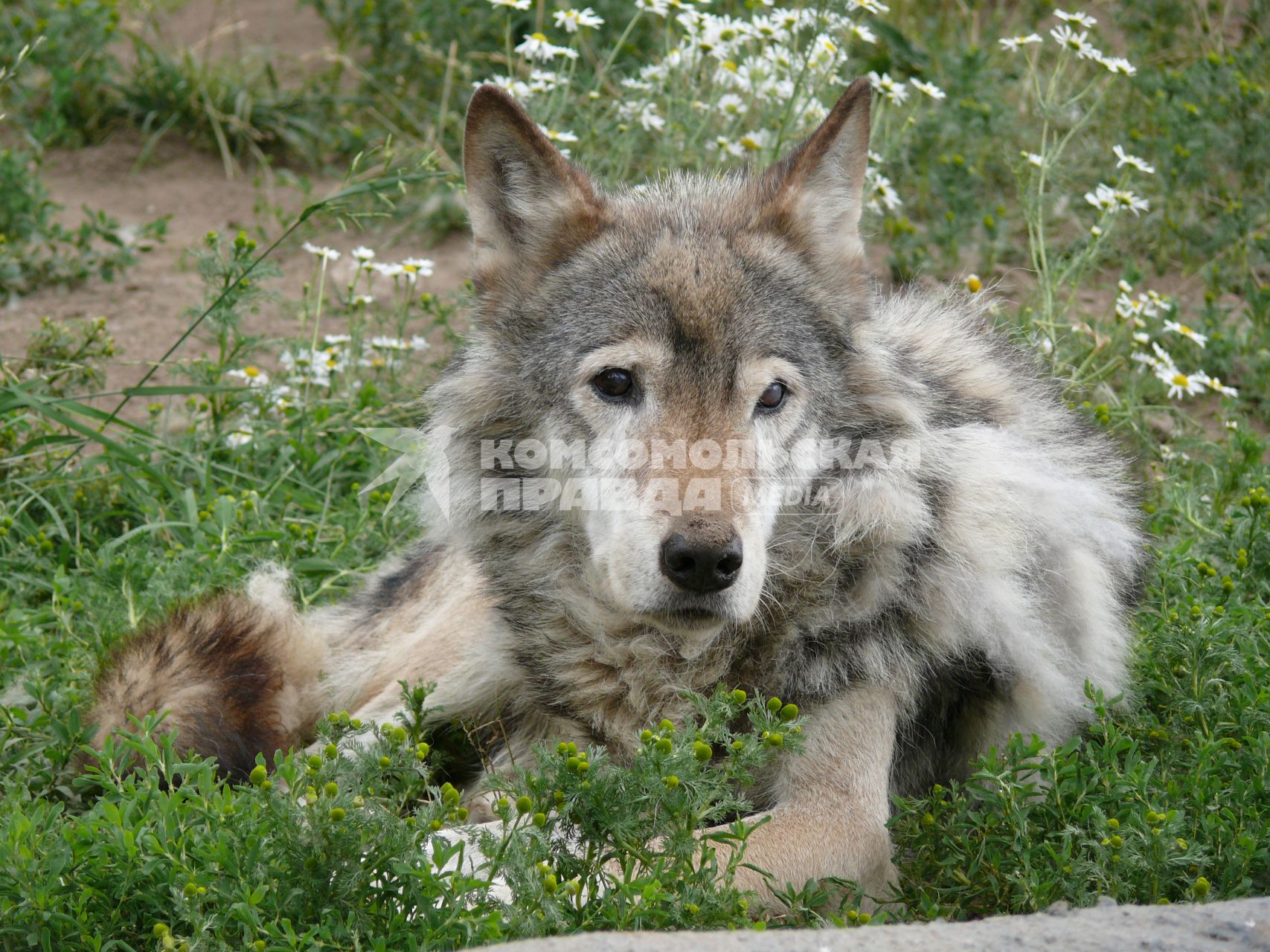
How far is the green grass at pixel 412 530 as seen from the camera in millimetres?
2449

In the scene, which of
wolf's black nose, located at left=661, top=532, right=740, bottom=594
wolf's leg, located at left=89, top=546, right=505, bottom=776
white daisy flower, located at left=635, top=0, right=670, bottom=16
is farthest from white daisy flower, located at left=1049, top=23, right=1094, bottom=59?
wolf's black nose, located at left=661, top=532, right=740, bottom=594

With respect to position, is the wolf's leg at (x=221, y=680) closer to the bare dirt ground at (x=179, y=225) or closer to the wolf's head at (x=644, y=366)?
the wolf's head at (x=644, y=366)

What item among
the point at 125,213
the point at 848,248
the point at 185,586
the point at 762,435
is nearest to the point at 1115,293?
the point at 848,248

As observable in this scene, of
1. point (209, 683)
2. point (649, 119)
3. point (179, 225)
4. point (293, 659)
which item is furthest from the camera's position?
point (179, 225)

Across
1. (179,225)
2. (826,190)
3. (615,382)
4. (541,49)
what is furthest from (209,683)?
(179,225)

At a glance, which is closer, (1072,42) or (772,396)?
(772,396)

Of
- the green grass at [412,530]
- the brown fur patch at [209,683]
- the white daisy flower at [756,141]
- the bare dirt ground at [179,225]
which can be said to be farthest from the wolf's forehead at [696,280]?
the bare dirt ground at [179,225]

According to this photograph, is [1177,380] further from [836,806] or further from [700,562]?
[700,562]

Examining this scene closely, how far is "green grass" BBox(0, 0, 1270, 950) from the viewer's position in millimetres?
2449

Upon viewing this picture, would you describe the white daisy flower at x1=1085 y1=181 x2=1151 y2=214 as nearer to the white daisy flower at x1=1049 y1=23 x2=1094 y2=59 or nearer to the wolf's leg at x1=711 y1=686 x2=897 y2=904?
the white daisy flower at x1=1049 y1=23 x2=1094 y2=59

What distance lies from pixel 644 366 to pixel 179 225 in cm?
524

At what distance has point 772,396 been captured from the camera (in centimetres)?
320

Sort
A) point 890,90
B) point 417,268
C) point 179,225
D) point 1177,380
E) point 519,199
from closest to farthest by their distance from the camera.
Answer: point 519,199 → point 1177,380 → point 417,268 → point 890,90 → point 179,225

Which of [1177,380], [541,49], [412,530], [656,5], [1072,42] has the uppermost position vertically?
[1072,42]
